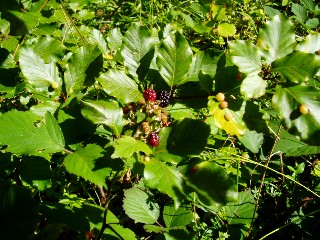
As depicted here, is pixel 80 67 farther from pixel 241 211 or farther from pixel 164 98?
pixel 241 211

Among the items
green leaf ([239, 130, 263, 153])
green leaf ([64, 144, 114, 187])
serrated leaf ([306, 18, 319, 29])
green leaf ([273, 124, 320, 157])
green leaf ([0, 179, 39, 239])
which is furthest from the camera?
serrated leaf ([306, 18, 319, 29])

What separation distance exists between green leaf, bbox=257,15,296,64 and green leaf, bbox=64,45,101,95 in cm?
46

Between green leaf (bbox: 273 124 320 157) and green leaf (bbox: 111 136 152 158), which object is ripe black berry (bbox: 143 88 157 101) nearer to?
green leaf (bbox: 111 136 152 158)

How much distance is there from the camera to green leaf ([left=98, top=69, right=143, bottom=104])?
847 millimetres

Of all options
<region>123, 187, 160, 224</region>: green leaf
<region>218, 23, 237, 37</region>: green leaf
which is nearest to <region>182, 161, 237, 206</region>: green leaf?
<region>123, 187, 160, 224</region>: green leaf

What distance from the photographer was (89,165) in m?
0.82

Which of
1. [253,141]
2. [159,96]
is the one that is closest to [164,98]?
[159,96]

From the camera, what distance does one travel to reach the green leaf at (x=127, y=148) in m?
0.71

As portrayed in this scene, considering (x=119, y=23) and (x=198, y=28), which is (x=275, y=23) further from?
(x=119, y=23)

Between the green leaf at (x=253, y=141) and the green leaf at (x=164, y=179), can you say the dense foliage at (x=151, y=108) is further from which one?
the green leaf at (x=253, y=141)

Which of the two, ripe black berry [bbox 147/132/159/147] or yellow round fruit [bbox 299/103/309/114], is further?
ripe black berry [bbox 147/132/159/147]

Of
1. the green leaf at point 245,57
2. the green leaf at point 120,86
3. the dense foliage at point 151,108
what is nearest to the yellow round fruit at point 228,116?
the dense foliage at point 151,108

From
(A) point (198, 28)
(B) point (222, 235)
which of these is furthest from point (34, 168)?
(A) point (198, 28)

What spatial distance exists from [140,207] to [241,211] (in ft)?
1.59
